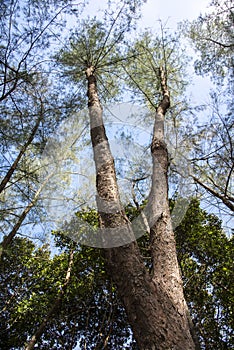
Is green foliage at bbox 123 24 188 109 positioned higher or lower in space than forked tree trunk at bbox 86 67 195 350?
higher

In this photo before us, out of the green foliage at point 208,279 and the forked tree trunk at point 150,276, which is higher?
the green foliage at point 208,279

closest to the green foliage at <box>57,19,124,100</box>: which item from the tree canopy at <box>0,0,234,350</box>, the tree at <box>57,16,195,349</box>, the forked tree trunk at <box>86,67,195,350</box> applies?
the tree canopy at <box>0,0,234,350</box>

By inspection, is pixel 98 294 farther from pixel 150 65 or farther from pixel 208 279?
pixel 150 65

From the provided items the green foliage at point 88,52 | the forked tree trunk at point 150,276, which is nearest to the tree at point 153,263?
the forked tree trunk at point 150,276

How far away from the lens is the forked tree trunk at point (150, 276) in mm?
1719

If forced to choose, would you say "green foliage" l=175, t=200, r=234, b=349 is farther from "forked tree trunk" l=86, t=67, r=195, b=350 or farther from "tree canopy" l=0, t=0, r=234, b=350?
"forked tree trunk" l=86, t=67, r=195, b=350

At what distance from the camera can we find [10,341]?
507 cm

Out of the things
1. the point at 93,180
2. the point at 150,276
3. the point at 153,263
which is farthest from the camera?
the point at 93,180

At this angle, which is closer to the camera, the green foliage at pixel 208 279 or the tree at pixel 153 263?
the tree at pixel 153 263

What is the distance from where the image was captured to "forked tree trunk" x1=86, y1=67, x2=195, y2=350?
172 centimetres

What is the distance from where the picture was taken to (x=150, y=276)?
6.66ft

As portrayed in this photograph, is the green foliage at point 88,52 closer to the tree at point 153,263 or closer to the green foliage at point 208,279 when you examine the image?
the tree at point 153,263

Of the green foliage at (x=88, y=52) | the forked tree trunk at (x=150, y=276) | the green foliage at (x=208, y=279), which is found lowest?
the forked tree trunk at (x=150, y=276)

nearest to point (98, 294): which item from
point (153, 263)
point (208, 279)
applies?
point (208, 279)
